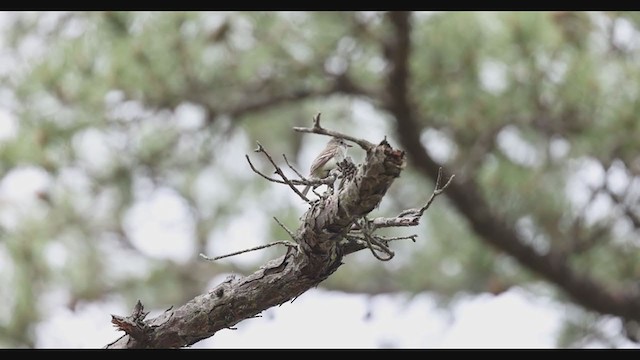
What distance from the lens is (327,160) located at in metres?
1.62

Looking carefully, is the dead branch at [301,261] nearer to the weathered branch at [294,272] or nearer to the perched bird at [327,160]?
the weathered branch at [294,272]

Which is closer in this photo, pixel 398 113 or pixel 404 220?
pixel 404 220

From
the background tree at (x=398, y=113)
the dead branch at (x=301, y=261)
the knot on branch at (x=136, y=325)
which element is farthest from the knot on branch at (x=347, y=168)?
the background tree at (x=398, y=113)

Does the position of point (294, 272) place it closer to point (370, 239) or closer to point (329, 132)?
point (370, 239)

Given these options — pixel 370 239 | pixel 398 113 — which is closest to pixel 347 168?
pixel 370 239

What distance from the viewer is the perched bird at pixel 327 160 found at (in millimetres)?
1592

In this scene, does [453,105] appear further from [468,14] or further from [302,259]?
[302,259]

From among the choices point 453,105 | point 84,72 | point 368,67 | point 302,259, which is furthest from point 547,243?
point 302,259

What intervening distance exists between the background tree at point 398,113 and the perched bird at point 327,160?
1614 millimetres

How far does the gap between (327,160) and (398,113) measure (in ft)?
5.78

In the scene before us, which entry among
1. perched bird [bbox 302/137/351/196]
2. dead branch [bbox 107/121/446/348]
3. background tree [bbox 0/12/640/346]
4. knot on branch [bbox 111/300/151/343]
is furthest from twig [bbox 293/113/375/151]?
background tree [bbox 0/12/640/346]

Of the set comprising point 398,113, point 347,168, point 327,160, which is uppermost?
point 398,113

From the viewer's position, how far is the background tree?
3.46 metres

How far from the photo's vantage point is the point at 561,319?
4562 mm
